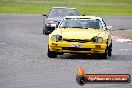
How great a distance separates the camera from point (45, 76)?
1358 centimetres

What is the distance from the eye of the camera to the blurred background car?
106ft

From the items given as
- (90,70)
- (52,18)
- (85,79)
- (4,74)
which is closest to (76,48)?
(90,70)

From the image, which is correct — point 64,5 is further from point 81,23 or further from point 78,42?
point 78,42

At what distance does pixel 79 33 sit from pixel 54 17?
47.4 feet

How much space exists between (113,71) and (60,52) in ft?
12.2

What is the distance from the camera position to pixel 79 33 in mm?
18766

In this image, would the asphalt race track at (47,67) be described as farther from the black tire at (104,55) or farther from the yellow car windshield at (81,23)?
the yellow car windshield at (81,23)

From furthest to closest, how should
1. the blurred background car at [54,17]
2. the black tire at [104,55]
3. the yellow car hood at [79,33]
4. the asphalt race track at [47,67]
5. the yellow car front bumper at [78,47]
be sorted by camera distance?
→ the blurred background car at [54,17]
the black tire at [104,55]
the yellow car hood at [79,33]
the yellow car front bumper at [78,47]
the asphalt race track at [47,67]

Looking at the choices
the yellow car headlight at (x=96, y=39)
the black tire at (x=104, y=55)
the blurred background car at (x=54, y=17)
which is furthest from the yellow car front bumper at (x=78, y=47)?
the blurred background car at (x=54, y=17)

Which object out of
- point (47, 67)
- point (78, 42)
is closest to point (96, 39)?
point (78, 42)

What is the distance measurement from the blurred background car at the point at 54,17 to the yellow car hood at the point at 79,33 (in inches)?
490

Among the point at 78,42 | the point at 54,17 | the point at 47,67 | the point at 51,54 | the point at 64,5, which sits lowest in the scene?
the point at 64,5

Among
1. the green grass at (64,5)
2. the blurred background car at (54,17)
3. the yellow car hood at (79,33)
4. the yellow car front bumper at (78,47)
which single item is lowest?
the green grass at (64,5)

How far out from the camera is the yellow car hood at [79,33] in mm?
18453
